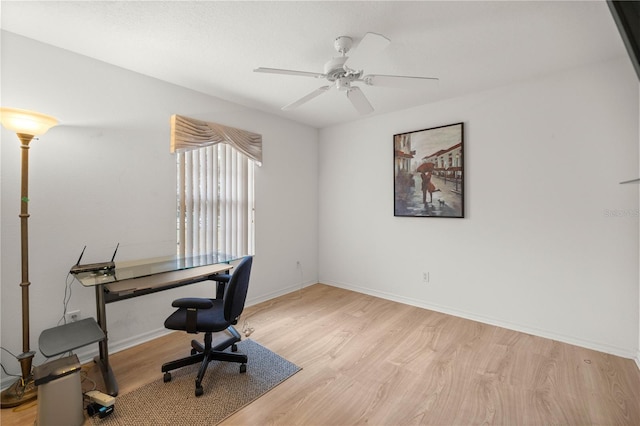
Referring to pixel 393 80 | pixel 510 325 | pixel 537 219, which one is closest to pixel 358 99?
pixel 393 80

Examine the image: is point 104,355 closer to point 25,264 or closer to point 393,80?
point 25,264

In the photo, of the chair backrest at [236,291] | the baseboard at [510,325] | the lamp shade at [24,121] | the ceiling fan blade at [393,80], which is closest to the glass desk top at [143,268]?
the chair backrest at [236,291]

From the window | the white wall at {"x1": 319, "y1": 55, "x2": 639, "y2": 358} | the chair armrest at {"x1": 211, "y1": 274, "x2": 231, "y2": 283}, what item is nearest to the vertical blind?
the window

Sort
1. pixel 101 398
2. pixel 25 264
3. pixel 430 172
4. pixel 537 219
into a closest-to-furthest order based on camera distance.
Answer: pixel 101 398 < pixel 25 264 < pixel 537 219 < pixel 430 172

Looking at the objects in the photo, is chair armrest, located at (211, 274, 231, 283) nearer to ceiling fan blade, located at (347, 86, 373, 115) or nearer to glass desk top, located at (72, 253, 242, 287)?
glass desk top, located at (72, 253, 242, 287)

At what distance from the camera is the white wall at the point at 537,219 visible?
2408mm

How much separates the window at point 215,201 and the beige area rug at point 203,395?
1.27 metres

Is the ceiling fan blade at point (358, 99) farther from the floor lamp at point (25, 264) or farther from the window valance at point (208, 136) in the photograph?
the floor lamp at point (25, 264)

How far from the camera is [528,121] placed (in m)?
2.79

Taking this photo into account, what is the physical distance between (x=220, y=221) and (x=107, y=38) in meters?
1.89

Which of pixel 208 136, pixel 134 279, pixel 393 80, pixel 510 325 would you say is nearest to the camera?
pixel 393 80

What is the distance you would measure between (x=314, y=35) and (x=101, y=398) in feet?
9.27

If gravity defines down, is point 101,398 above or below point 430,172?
below

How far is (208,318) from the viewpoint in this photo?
206 cm
